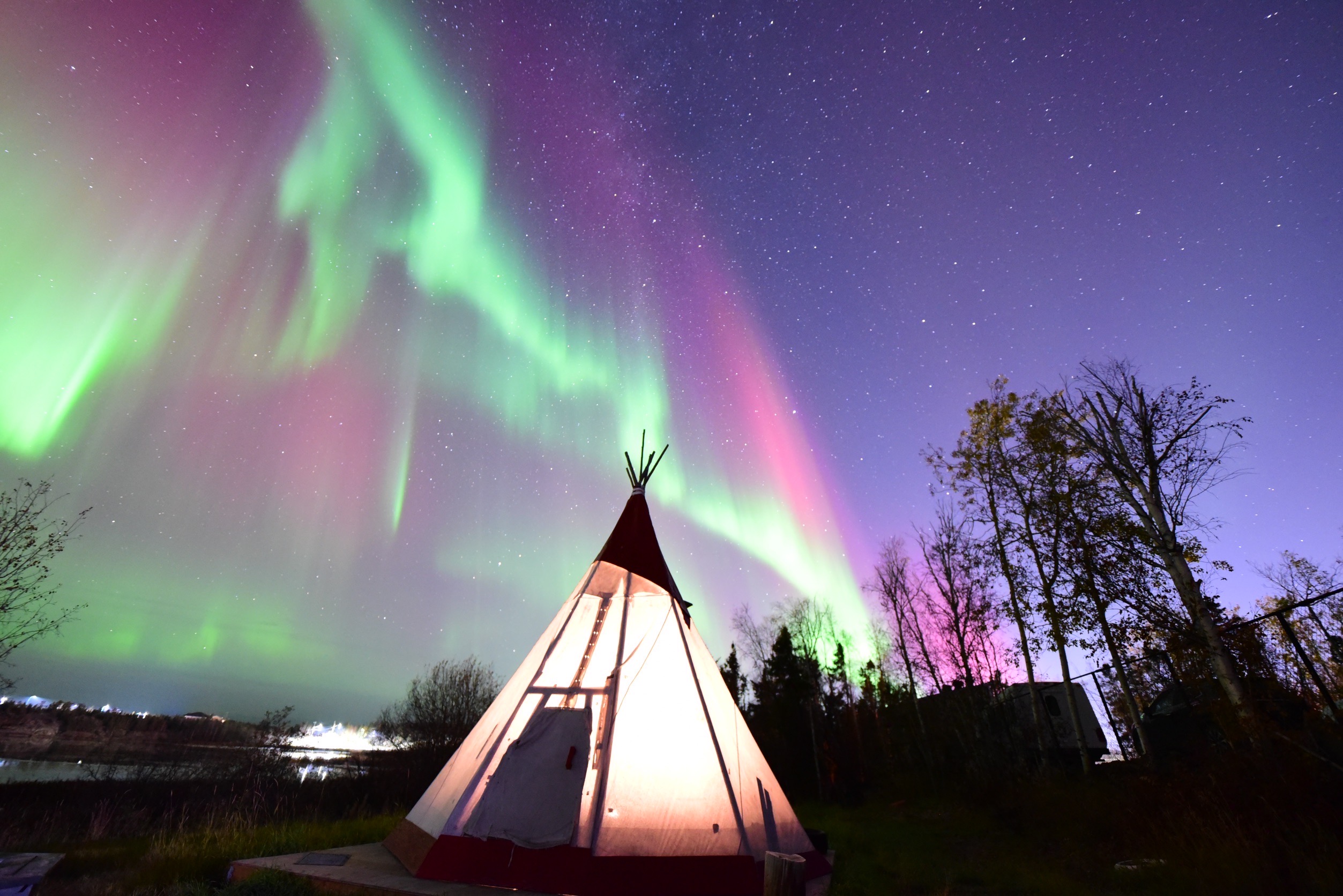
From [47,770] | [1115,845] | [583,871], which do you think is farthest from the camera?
[47,770]

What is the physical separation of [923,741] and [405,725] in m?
22.2

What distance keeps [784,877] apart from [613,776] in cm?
367

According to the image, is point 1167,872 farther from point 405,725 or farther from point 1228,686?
point 405,725

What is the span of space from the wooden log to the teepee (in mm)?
3190

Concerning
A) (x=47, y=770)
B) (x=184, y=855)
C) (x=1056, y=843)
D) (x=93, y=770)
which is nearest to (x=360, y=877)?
(x=184, y=855)

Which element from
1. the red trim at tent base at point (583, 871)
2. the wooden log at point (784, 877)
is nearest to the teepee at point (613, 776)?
the red trim at tent base at point (583, 871)

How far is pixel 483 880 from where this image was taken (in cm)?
545

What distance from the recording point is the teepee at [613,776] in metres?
5.54

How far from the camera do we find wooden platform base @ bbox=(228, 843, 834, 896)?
507 centimetres

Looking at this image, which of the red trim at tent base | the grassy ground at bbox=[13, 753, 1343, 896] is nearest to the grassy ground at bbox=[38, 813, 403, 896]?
the grassy ground at bbox=[13, 753, 1343, 896]

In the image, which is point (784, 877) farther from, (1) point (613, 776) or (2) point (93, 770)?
(2) point (93, 770)

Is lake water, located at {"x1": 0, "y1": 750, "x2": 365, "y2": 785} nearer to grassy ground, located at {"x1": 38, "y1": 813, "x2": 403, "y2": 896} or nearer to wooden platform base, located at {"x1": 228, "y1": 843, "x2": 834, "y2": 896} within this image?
A: grassy ground, located at {"x1": 38, "y1": 813, "x2": 403, "y2": 896}

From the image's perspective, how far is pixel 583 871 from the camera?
213 inches

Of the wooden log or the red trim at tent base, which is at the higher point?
the wooden log
